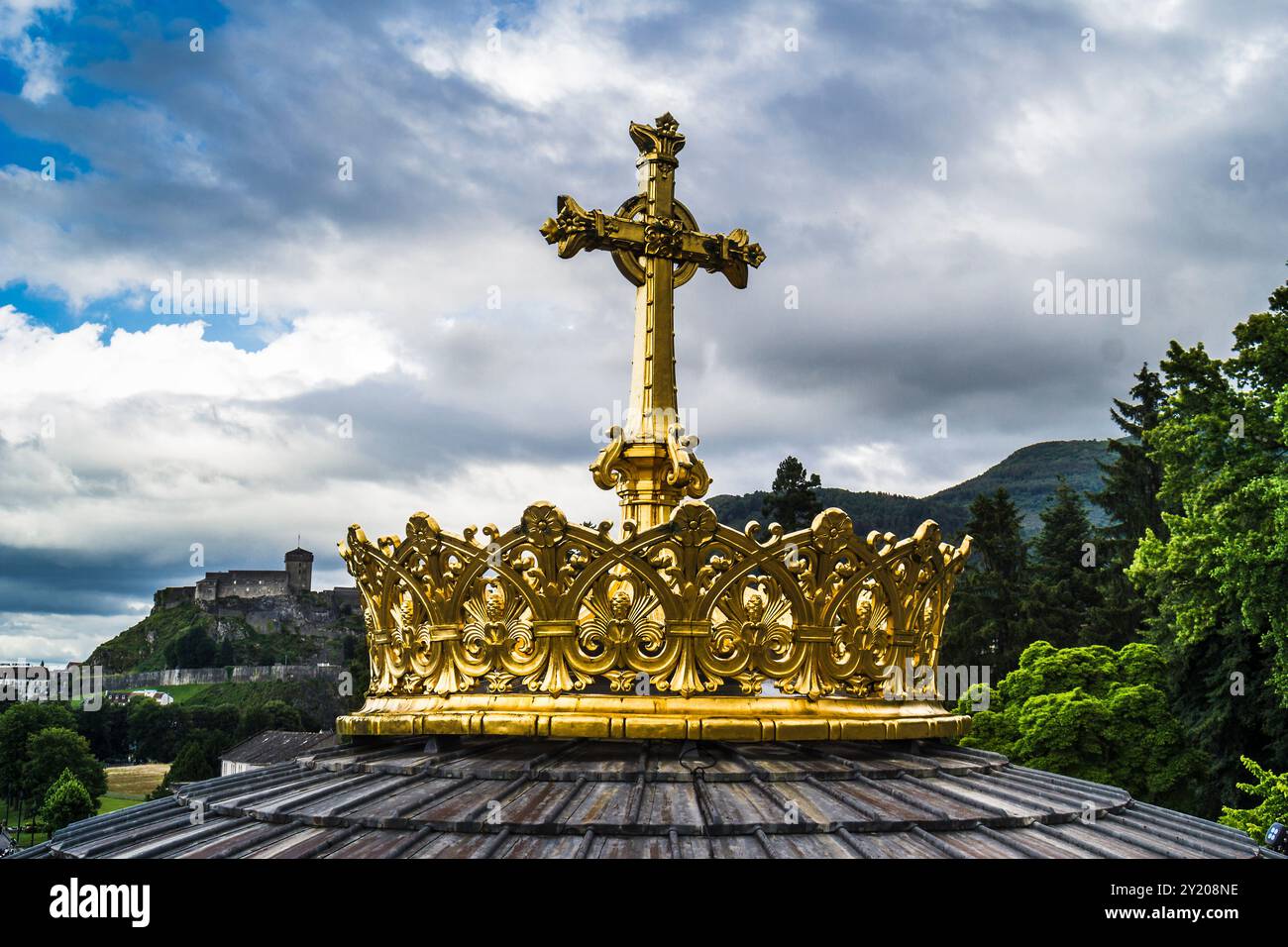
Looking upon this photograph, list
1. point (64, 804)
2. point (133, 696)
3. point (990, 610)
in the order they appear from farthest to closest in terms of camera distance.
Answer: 1. point (133, 696)
2. point (64, 804)
3. point (990, 610)

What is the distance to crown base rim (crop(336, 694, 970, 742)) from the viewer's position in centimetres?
438

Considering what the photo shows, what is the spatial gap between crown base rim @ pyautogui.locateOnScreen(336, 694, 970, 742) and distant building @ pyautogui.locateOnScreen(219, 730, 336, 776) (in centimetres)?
4673

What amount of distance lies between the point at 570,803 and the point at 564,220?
11.7 ft

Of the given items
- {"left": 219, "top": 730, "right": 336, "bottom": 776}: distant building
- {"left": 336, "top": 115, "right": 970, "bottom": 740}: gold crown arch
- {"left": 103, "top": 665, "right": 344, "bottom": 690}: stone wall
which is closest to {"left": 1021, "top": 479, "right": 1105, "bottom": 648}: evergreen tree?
{"left": 219, "top": 730, "right": 336, "bottom": 776}: distant building

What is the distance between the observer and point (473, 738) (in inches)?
198

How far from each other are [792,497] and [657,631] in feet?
97.2

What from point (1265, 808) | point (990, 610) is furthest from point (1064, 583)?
point (1265, 808)

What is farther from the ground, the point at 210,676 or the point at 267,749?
the point at 267,749

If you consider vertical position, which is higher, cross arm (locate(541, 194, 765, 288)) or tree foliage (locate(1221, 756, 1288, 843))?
cross arm (locate(541, 194, 765, 288))

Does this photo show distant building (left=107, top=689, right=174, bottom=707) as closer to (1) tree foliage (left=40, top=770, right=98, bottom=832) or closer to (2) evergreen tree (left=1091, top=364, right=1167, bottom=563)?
(1) tree foliage (left=40, top=770, right=98, bottom=832)

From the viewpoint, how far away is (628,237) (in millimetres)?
6086

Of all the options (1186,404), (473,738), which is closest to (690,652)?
(473,738)

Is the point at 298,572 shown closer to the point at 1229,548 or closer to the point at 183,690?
the point at 183,690
